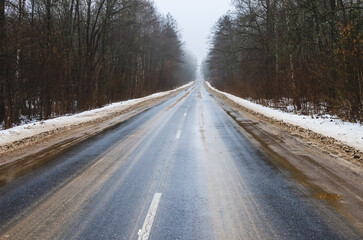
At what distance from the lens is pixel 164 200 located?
172 inches

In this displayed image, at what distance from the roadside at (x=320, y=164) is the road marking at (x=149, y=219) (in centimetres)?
260

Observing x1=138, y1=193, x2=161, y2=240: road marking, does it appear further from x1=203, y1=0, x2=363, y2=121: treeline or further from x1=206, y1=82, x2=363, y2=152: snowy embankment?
x1=203, y1=0, x2=363, y2=121: treeline

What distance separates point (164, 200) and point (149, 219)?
67 cm

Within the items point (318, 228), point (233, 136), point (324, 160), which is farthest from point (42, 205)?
point (233, 136)

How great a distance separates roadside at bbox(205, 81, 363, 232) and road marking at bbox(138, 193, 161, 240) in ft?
8.54

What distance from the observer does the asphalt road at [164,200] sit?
343 centimetres

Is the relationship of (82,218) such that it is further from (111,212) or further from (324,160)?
(324,160)

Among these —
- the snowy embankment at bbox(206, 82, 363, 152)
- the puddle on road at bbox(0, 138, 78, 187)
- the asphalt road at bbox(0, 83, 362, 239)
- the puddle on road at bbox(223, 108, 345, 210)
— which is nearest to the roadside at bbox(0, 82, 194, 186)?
the puddle on road at bbox(0, 138, 78, 187)

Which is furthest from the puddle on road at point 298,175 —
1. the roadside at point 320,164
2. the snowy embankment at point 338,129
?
the snowy embankment at point 338,129

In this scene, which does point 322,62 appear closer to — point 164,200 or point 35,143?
point 164,200

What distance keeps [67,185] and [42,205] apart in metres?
0.89

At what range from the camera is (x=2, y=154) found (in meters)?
7.56

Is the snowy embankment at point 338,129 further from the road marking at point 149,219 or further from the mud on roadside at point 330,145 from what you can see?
the road marking at point 149,219

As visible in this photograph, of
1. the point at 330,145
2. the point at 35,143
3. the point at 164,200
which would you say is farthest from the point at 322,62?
the point at 35,143
